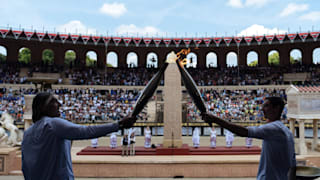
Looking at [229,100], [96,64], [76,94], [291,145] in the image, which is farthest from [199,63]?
[291,145]

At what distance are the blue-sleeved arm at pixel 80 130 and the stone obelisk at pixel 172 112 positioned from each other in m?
10.3

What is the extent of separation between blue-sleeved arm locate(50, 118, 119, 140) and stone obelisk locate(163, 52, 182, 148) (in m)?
10.3

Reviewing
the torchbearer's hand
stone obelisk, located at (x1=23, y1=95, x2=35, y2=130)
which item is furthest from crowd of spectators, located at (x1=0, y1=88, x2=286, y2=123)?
the torchbearer's hand

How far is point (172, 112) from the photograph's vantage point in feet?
42.6

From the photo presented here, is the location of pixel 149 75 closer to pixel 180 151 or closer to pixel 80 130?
pixel 180 151

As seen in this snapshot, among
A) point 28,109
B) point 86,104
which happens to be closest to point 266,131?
point 28,109

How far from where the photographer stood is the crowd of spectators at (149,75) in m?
34.7

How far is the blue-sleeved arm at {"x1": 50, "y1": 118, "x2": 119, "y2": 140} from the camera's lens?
2605 millimetres

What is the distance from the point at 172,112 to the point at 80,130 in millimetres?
10493

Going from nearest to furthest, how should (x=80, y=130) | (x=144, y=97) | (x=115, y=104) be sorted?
(x=80, y=130), (x=144, y=97), (x=115, y=104)

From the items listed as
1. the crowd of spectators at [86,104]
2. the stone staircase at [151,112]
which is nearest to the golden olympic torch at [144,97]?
the crowd of spectators at [86,104]

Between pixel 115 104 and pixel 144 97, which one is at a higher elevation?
pixel 144 97

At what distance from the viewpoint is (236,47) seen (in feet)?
131

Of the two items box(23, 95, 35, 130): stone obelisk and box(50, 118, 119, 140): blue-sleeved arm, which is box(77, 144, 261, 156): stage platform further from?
box(50, 118, 119, 140): blue-sleeved arm
